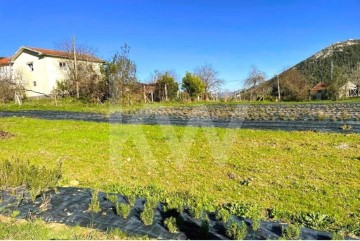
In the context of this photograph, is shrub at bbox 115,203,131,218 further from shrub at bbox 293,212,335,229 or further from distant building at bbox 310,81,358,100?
distant building at bbox 310,81,358,100

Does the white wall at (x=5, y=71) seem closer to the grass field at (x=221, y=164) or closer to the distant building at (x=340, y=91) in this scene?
the grass field at (x=221, y=164)

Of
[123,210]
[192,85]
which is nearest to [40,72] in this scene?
[192,85]

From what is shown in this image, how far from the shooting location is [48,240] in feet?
10.2

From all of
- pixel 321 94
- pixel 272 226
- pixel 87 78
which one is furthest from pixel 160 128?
pixel 321 94

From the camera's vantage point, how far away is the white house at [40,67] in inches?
1100

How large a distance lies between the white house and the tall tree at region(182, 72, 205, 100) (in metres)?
7.66

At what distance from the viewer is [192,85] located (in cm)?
2914

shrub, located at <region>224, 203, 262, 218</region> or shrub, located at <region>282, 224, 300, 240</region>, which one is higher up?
shrub, located at <region>282, 224, 300, 240</region>

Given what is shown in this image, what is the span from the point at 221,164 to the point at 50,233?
3513 mm

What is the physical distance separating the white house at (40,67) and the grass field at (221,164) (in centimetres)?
2022

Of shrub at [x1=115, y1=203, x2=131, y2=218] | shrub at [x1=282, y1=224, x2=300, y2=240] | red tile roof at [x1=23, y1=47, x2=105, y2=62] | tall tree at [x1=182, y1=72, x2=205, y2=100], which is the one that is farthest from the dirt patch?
tall tree at [x1=182, y1=72, x2=205, y2=100]

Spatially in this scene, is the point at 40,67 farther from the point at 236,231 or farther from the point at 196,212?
the point at 236,231

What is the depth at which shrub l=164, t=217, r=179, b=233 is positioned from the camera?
11.0 feet

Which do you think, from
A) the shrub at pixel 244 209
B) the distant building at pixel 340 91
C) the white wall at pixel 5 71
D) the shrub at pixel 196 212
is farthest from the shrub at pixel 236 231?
the distant building at pixel 340 91
